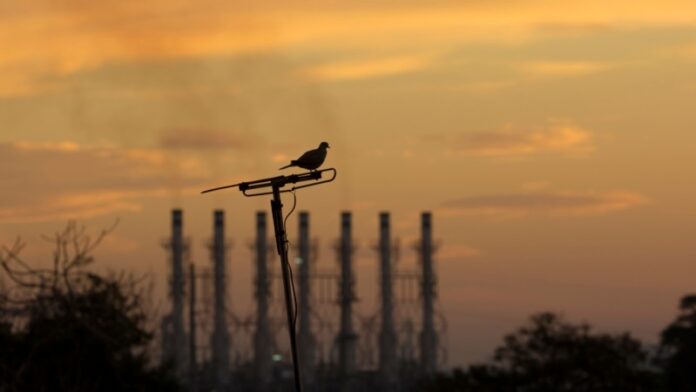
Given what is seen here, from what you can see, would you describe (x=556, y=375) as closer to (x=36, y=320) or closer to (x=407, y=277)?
(x=36, y=320)

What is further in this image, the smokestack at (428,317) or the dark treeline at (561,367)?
the smokestack at (428,317)

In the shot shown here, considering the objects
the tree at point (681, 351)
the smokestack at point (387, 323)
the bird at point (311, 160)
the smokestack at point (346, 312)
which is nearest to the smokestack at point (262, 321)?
the smokestack at point (346, 312)

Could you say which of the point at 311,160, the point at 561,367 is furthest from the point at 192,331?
the point at 311,160

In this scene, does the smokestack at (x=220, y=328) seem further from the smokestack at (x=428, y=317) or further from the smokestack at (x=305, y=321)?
the smokestack at (x=428, y=317)

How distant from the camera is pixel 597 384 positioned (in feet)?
217

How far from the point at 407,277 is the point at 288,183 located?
90037mm

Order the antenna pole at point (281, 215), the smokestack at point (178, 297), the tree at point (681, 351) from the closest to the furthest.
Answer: the antenna pole at point (281, 215) < the tree at point (681, 351) < the smokestack at point (178, 297)

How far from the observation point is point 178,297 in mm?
98875

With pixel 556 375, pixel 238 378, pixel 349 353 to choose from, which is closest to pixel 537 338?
pixel 556 375

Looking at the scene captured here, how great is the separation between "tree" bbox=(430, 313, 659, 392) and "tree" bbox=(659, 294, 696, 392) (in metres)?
10.4

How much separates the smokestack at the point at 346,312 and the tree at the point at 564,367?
2826 centimetres

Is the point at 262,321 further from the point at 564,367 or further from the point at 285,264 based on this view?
the point at 285,264

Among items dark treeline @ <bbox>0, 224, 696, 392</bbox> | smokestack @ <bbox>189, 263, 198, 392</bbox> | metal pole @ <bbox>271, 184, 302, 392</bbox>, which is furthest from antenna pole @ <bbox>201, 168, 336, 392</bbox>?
smokestack @ <bbox>189, 263, 198, 392</bbox>

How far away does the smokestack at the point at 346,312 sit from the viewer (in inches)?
3824
